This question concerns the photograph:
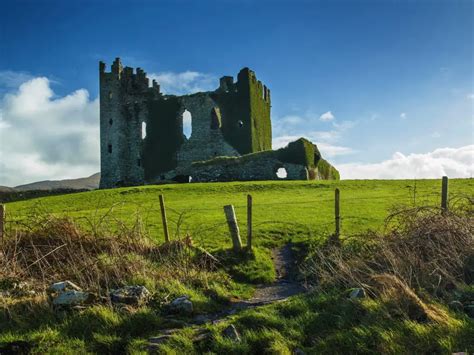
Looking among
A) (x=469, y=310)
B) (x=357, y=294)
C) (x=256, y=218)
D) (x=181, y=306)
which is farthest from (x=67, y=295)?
(x=256, y=218)

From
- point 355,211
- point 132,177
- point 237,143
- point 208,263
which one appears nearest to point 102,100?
point 132,177

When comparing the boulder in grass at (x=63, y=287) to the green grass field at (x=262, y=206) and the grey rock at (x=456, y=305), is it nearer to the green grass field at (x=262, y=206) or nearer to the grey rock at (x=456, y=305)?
the green grass field at (x=262, y=206)

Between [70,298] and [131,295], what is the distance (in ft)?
3.30

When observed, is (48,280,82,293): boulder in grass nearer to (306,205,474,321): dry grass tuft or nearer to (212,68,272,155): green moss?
(306,205,474,321): dry grass tuft

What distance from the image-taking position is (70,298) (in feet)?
24.5

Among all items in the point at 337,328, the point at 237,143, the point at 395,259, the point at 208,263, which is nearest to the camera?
the point at 337,328

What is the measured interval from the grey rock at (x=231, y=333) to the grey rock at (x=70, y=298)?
8.64 ft

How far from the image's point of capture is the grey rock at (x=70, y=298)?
7394 millimetres

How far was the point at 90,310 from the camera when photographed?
7223 mm

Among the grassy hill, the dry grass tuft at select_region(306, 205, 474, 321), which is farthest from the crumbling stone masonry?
the dry grass tuft at select_region(306, 205, 474, 321)

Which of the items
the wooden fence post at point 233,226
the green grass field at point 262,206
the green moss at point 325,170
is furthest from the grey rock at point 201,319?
the green moss at point 325,170

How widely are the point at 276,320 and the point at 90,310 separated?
9.94 ft

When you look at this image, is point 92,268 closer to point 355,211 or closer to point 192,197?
point 355,211

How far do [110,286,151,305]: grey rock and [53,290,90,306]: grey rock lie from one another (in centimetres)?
47
